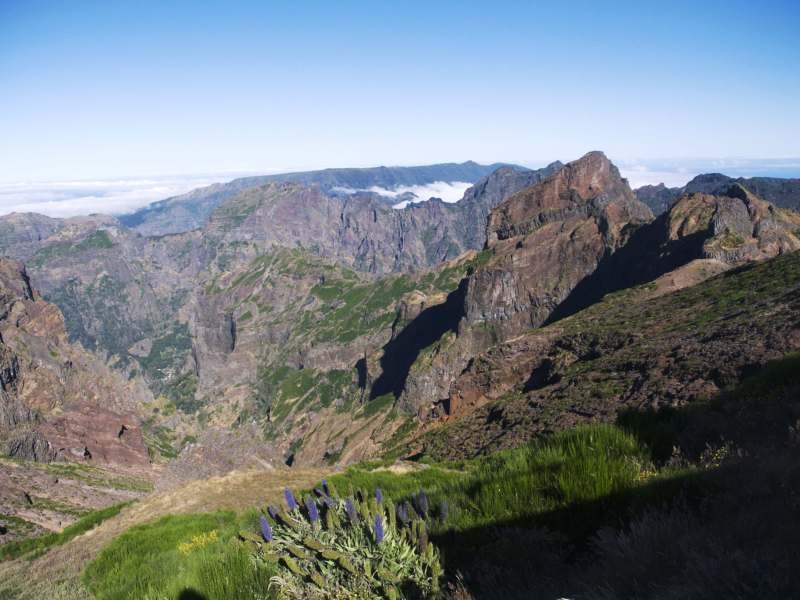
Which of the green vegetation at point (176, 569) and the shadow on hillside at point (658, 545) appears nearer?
the shadow on hillside at point (658, 545)

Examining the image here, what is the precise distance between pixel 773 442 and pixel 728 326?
4511cm

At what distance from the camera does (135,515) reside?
1858 centimetres

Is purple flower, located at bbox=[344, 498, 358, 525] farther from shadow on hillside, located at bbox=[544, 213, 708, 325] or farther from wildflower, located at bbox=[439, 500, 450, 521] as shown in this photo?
shadow on hillside, located at bbox=[544, 213, 708, 325]

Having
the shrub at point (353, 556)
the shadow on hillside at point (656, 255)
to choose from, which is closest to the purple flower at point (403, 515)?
the shrub at point (353, 556)

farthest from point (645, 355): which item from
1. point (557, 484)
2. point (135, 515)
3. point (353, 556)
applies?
point (353, 556)

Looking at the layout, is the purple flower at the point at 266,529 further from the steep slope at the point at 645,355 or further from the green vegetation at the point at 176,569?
the steep slope at the point at 645,355

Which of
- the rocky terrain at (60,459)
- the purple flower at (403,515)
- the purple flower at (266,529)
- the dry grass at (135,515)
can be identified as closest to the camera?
the purple flower at (266,529)

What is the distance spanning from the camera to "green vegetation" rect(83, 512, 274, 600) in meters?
5.11

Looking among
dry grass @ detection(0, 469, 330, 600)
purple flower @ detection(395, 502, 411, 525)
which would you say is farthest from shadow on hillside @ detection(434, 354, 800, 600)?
dry grass @ detection(0, 469, 330, 600)

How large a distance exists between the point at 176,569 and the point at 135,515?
14.0 meters

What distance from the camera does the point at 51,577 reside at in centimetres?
1107

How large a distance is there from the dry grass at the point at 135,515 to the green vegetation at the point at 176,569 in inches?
23.7

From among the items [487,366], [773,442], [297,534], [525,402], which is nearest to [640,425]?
[773,442]

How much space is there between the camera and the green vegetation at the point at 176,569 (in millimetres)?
5105
